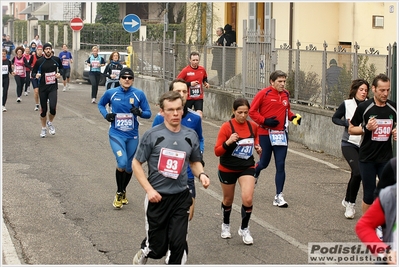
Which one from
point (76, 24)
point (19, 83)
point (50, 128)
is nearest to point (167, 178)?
point (50, 128)

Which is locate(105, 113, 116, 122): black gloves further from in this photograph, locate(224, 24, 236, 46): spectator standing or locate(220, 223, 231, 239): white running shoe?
locate(224, 24, 236, 46): spectator standing

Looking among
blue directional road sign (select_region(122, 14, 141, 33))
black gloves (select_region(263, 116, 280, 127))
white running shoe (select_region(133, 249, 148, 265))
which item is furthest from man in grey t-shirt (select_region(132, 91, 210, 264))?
blue directional road sign (select_region(122, 14, 141, 33))

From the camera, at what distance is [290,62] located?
1838cm

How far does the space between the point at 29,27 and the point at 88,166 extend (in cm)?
4924

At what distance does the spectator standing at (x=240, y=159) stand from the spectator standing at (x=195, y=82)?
7.90 metres

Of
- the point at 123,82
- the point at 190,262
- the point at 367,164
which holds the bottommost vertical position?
the point at 190,262

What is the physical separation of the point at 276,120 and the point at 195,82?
19.7 ft

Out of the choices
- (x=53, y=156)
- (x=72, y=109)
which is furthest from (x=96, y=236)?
(x=72, y=109)

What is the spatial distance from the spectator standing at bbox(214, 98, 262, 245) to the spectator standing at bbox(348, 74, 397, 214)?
1175 mm

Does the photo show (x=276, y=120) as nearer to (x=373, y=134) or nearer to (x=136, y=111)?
(x=136, y=111)

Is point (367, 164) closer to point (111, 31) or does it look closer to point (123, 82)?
point (123, 82)

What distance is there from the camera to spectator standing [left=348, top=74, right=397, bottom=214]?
28.8ft

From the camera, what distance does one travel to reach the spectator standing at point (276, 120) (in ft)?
35.1

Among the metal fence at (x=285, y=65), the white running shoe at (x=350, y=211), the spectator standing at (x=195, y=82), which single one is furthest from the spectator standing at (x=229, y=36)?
the white running shoe at (x=350, y=211)
